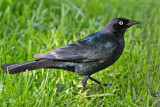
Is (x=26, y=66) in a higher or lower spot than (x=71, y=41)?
lower

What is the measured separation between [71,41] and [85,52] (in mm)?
1374

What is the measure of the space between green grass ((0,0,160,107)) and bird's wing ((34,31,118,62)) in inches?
11.7

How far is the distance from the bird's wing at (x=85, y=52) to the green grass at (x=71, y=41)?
30 centimetres

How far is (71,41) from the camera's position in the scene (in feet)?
17.7

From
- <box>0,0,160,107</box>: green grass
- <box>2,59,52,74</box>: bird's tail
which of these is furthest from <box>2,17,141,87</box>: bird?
<box>0,0,160,107</box>: green grass

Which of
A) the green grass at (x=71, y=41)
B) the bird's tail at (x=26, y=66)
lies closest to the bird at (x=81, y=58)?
the bird's tail at (x=26, y=66)

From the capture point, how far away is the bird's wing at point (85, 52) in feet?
13.2

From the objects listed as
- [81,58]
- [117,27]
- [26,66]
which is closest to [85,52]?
[81,58]

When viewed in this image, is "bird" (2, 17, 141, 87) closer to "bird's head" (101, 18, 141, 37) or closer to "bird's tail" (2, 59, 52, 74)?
→ "bird's tail" (2, 59, 52, 74)

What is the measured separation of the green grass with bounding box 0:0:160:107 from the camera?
3709 mm

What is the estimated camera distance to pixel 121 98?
155 inches

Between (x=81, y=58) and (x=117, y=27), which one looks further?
(x=117, y=27)

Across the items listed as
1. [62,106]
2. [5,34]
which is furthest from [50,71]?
[5,34]

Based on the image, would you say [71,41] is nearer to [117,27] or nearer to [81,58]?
[117,27]
